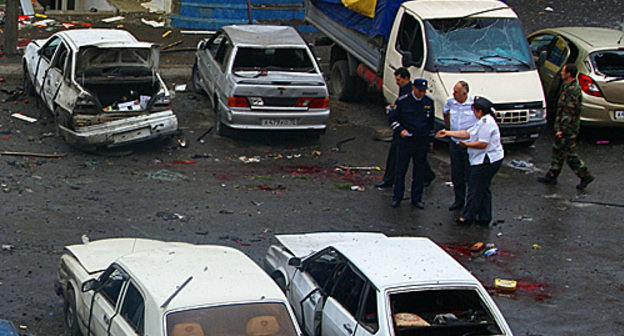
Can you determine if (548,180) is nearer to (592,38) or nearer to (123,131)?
(592,38)

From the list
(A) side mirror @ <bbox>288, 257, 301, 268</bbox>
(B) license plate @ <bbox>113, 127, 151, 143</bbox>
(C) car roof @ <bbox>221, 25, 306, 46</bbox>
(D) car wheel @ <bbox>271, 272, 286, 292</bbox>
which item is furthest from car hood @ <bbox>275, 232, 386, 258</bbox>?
(C) car roof @ <bbox>221, 25, 306, 46</bbox>

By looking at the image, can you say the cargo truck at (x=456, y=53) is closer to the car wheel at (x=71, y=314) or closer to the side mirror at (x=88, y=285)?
the car wheel at (x=71, y=314)

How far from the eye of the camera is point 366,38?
16234mm

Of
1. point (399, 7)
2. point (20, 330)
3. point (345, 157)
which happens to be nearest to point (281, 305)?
point (20, 330)

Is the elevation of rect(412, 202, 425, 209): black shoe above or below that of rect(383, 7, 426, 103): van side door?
below

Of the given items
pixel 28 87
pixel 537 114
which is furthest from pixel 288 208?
pixel 28 87

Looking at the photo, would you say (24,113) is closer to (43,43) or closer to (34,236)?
(43,43)

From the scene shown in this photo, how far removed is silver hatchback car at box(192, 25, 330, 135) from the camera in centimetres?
1421

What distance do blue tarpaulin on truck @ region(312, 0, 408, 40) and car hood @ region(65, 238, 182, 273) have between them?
7993mm

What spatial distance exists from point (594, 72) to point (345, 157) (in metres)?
4.56

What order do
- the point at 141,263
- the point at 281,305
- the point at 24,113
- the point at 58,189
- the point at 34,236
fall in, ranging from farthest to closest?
the point at 24,113 → the point at 58,189 → the point at 34,236 → the point at 141,263 → the point at 281,305

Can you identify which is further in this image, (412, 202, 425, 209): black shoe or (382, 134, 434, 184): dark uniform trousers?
(382, 134, 434, 184): dark uniform trousers

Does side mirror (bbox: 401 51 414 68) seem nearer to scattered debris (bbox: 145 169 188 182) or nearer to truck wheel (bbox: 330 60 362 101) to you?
truck wheel (bbox: 330 60 362 101)

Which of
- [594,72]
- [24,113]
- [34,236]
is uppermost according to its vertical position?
[594,72]
